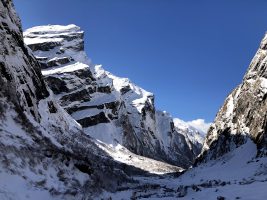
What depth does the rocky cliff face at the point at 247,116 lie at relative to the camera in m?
67.5

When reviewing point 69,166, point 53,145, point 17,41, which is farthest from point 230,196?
point 17,41

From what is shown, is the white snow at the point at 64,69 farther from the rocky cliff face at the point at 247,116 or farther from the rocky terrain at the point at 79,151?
the rocky cliff face at the point at 247,116

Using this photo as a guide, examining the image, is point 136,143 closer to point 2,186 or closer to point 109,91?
point 109,91

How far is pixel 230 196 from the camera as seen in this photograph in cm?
2394

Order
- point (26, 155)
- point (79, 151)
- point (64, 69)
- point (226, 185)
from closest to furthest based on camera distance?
point (26, 155) → point (226, 185) → point (79, 151) → point (64, 69)

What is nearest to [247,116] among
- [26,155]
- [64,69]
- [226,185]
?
[226,185]

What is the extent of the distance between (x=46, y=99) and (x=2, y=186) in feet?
158

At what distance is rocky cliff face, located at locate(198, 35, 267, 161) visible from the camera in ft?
221

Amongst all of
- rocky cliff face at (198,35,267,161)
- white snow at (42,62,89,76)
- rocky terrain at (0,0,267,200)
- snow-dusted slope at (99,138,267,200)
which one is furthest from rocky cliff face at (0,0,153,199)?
white snow at (42,62,89,76)

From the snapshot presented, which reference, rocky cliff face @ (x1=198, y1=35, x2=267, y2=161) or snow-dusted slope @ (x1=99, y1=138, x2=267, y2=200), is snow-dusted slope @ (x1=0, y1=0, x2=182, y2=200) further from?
rocky cliff face @ (x1=198, y1=35, x2=267, y2=161)

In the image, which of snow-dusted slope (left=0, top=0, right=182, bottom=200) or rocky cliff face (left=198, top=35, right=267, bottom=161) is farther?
rocky cliff face (left=198, top=35, right=267, bottom=161)

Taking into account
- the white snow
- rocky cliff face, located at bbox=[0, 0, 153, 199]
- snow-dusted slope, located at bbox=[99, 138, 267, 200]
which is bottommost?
snow-dusted slope, located at bbox=[99, 138, 267, 200]

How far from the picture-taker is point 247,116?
251 feet

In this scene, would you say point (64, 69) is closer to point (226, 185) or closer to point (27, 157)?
point (27, 157)
